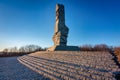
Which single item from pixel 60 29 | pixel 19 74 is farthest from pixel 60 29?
pixel 19 74

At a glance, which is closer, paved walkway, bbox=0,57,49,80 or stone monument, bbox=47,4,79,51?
paved walkway, bbox=0,57,49,80

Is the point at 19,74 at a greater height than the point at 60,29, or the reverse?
the point at 60,29

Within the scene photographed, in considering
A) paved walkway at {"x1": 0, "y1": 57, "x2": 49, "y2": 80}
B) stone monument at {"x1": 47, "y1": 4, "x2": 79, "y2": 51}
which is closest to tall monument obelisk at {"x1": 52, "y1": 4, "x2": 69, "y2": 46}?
stone monument at {"x1": 47, "y1": 4, "x2": 79, "y2": 51}

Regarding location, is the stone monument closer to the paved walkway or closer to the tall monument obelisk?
the tall monument obelisk

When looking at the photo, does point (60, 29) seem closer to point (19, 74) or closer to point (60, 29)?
point (60, 29)

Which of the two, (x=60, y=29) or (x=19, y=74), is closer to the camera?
(x=19, y=74)

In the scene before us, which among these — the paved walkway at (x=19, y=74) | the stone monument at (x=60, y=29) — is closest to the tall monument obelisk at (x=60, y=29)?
the stone monument at (x=60, y=29)

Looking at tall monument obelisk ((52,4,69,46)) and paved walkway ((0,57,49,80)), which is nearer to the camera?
paved walkway ((0,57,49,80))

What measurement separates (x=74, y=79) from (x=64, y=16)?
16489 mm

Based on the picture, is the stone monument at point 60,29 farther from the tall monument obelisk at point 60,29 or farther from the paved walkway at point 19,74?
the paved walkway at point 19,74

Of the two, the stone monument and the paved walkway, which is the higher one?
the stone monument

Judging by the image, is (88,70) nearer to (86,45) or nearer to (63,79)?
(63,79)

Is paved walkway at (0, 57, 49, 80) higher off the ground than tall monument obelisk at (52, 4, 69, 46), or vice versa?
tall monument obelisk at (52, 4, 69, 46)

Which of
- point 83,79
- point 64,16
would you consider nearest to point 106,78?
point 83,79
